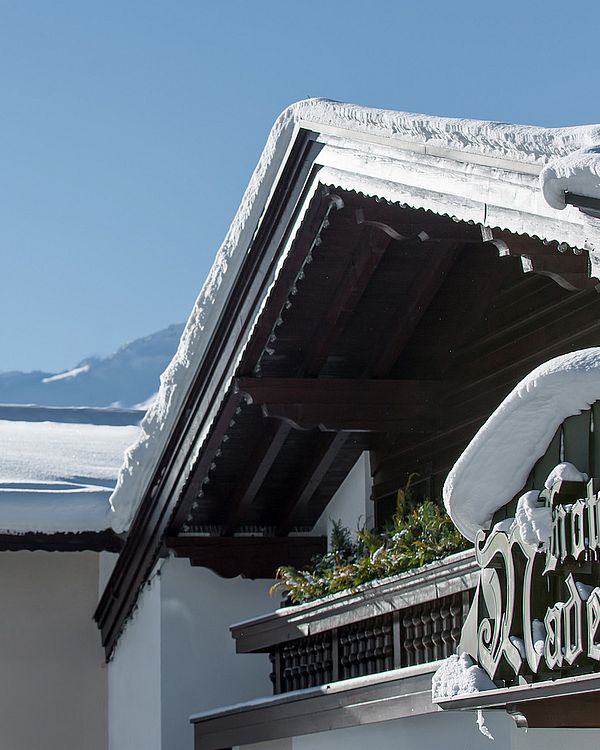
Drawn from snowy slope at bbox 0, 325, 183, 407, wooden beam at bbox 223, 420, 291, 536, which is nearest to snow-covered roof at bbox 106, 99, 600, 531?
wooden beam at bbox 223, 420, 291, 536

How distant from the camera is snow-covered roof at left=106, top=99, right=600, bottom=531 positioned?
5246 millimetres

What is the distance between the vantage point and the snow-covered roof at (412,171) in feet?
17.2

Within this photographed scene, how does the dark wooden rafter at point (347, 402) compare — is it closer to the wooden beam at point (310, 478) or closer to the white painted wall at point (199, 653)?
the wooden beam at point (310, 478)

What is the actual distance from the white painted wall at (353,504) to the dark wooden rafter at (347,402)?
108 centimetres

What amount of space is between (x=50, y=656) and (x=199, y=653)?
6.08ft

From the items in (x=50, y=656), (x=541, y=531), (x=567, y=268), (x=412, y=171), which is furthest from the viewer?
(x=50, y=656)

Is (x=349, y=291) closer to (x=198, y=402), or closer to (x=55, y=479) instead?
(x=198, y=402)

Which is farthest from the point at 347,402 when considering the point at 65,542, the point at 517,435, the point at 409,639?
the point at 517,435

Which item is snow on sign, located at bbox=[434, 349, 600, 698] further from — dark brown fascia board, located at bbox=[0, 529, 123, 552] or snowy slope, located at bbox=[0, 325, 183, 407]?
snowy slope, located at bbox=[0, 325, 183, 407]

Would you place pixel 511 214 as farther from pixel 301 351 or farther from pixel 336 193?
pixel 301 351

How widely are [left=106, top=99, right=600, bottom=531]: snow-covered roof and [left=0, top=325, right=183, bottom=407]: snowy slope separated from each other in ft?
327

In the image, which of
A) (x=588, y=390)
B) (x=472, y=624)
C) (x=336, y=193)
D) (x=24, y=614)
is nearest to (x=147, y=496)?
(x=24, y=614)

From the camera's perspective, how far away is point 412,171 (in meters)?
6.37

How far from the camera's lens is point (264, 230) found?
8.44m
